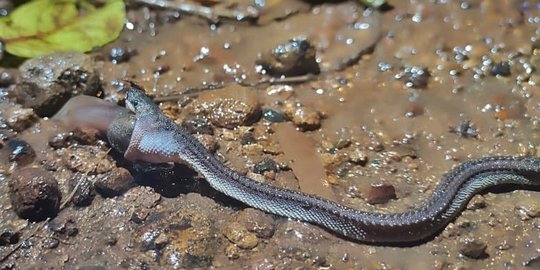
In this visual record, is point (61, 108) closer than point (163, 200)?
No

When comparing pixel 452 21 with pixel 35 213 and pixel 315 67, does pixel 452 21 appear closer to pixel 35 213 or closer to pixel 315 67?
pixel 315 67

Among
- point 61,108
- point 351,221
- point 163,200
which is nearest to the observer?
point 351,221

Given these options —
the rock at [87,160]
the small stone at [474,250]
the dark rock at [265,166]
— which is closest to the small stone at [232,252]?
the dark rock at [265,166]

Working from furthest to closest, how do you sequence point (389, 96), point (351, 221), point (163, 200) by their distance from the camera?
point (389, 96), point (163, 200), point (351, 221)

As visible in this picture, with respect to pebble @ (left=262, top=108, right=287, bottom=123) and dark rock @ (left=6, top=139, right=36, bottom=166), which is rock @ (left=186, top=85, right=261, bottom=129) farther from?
dark rock @ (left=6, top=139, right=36, bottom=166)

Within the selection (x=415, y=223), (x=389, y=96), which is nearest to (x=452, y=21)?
(x=389, y=96)

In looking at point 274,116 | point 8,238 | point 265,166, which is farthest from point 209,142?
point 8,238

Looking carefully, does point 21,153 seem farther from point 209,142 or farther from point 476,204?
point 476,204
